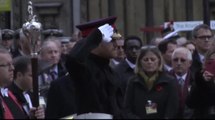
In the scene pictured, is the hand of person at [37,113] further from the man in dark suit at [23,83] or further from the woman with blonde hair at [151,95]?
the woman with blonde hair at [151,95]

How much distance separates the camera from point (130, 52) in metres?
11.0

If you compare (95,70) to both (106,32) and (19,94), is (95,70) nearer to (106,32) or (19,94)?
(106,32)

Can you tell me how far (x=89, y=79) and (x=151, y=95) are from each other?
5.50ft

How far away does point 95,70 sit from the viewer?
7262 mm

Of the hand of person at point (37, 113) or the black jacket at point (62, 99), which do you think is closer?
the hand of person at point (37, 113)

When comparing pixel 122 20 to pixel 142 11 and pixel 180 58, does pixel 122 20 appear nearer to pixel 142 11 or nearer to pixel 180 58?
pixel 142 11

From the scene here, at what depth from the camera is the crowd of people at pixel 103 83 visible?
707cm

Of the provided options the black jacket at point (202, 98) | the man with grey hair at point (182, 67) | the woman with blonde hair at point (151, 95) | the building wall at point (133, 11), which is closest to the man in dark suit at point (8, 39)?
the man with grey hair at point (182, 67)

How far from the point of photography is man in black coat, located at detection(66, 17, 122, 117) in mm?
6988

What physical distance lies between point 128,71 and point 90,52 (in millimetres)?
3195

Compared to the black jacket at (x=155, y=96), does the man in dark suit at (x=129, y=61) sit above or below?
above

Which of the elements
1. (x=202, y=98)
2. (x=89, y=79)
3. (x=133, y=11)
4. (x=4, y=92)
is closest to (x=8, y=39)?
(x=4, y=92)

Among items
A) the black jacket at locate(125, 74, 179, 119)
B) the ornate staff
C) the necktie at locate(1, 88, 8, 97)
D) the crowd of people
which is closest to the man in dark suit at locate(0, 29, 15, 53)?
the crowd of people

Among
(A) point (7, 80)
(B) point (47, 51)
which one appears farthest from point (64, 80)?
(B) point (47, 51)
